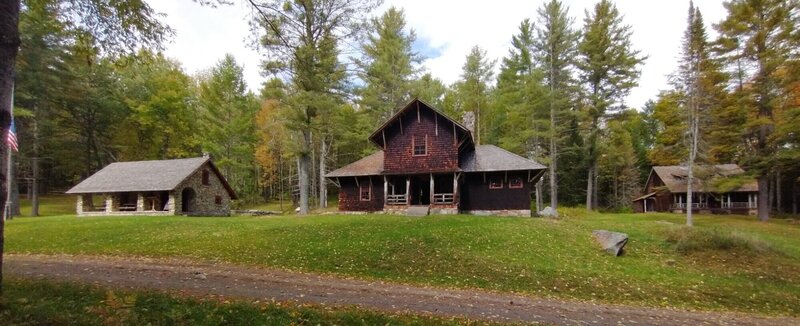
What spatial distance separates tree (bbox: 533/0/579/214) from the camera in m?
33.3

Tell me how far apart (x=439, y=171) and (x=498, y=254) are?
12.7 meters

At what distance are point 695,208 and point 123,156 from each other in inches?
2663

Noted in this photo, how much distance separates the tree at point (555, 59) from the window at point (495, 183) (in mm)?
8482

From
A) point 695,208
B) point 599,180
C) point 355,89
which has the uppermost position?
point 355,89

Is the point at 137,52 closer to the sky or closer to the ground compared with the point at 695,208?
closer to the sky

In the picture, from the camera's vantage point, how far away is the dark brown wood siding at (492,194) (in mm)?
25953

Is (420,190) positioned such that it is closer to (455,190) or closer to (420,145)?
(420,145)

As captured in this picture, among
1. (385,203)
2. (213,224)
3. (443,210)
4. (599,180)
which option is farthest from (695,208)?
(213,224)

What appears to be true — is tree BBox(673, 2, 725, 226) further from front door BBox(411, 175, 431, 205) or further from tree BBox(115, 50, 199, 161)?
tree BBox(115, 50, 199, 161)

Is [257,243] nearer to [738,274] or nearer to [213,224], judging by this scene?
[213,224]

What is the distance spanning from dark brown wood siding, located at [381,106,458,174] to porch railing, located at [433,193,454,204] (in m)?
2.18

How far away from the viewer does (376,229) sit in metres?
17.2

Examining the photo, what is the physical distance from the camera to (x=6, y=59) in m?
6.01

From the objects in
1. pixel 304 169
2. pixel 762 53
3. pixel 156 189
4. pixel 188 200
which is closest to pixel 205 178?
pixel 188 200
